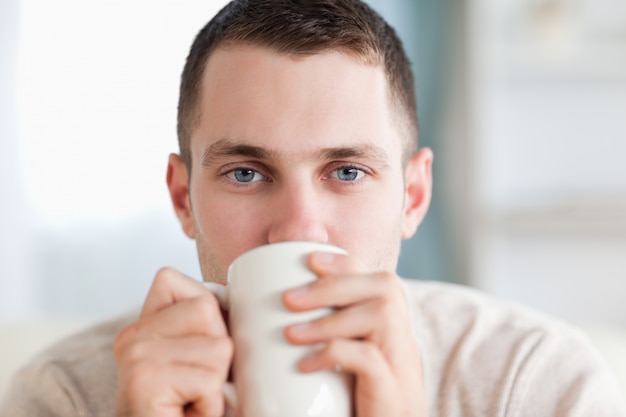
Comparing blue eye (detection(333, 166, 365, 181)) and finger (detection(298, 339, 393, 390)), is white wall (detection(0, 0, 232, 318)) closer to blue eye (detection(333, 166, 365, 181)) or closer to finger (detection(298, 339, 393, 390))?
blue eye (detection(333, 166, 365, 181))

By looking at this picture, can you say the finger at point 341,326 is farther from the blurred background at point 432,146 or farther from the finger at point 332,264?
the blurred background at point 432,146

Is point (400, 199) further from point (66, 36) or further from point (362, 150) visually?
point (66, 36)

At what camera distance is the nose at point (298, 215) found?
1.01 m

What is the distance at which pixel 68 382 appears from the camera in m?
1.34

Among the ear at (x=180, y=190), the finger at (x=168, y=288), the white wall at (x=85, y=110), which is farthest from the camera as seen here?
the white wall at (x=85, y=110)

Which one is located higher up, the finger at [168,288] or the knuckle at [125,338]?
the finger at [168,288]

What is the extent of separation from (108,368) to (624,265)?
114 inches

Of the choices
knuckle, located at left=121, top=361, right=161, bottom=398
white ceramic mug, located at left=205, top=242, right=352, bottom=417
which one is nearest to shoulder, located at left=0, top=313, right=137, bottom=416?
knuckle, located at left=121, top=361, right=161, bottom=398

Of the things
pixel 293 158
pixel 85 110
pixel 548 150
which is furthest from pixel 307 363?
pixel 85 110

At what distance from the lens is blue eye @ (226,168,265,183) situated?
44.6 inches

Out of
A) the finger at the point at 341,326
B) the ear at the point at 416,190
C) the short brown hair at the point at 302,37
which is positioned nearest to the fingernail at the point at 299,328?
the finger at the point at 341,326

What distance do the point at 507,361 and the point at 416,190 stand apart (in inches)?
13.7

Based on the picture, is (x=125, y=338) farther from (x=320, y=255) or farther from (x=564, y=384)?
(x=564, y=384)

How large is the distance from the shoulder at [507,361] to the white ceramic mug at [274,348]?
0.54 m
